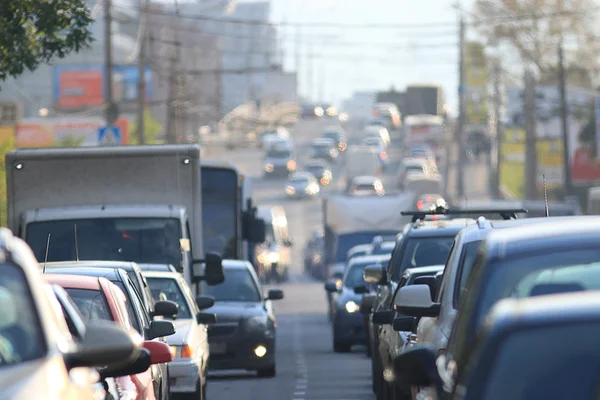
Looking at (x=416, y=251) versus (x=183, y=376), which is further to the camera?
(x=416, y=251)

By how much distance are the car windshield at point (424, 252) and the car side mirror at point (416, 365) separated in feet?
31.4

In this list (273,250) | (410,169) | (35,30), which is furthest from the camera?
(410,169)

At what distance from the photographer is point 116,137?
142ft

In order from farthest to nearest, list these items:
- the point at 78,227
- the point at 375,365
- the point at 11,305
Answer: the point at 78,227 < the point at 375,365 < the point at 11,305

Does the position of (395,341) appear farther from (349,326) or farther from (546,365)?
(349,326)

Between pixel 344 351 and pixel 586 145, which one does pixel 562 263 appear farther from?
pixel 586 145

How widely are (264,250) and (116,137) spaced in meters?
19.6

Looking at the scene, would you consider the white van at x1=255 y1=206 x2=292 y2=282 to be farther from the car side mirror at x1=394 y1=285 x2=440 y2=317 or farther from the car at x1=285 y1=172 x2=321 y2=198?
the car side mirror at x1=394 y1=285 x2=440 y2=317

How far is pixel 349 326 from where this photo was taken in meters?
26.6

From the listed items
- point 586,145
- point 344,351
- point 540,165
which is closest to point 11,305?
point 344,351

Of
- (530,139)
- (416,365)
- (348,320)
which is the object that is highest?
(416,365)

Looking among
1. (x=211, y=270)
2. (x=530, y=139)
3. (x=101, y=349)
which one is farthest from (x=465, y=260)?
(x=530, y=139)

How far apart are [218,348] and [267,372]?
826 millimetres

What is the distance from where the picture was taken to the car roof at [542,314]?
527cm
